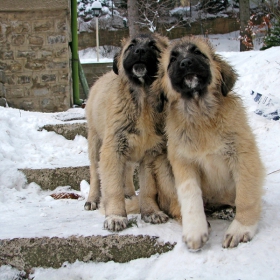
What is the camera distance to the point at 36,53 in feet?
27.5

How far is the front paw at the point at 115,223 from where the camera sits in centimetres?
294

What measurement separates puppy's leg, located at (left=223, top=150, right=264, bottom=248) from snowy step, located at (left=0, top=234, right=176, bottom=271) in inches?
18.8

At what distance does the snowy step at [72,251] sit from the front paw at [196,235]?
0.15 meters

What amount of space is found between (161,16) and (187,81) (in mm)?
18812

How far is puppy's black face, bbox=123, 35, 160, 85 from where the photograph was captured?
3342mm

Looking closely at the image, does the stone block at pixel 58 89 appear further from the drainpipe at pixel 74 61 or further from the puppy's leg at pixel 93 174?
the puppy's leg at pixel 93 174

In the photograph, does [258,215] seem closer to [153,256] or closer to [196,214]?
[196,214]

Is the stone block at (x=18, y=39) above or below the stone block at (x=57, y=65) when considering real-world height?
above

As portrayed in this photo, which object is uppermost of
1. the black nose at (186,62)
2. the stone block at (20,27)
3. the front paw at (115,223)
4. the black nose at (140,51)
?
the stone block at (20,27)

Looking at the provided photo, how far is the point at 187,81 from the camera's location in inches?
112

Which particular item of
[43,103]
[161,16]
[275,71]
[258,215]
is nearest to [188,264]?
[258,215]

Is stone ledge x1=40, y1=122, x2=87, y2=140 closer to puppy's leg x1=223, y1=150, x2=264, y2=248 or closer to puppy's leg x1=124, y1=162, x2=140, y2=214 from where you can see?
puppy's leg x1=124, y1=162, x2=140, y2=214

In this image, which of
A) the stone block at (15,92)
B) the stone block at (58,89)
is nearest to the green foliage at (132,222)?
the stone block at (58,89)

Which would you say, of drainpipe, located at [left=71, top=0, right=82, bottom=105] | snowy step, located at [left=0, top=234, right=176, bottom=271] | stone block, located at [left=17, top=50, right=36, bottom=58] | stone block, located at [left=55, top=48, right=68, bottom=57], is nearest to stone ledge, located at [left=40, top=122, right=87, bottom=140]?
stone block, located at [left=55, top=48, right=68, bottom=57]
